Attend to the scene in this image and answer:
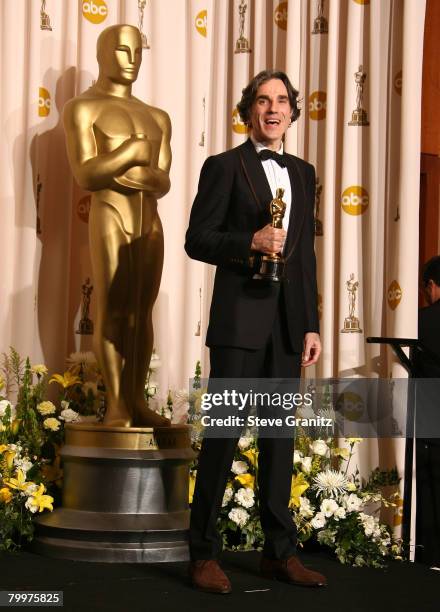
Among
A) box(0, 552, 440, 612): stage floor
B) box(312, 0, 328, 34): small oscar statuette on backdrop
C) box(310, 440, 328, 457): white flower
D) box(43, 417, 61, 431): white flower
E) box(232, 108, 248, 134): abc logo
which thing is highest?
box(312, 0, 328, 34): small oscar statuette on backdrop

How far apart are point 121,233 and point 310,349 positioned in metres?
0.98

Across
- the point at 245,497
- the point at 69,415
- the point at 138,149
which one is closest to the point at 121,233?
the point at 138,149

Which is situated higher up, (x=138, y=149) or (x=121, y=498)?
(x=138, y=149)

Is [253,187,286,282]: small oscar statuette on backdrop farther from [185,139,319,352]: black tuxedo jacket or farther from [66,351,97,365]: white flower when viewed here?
[66,351,97,365]: white flower

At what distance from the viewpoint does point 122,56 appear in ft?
11.7

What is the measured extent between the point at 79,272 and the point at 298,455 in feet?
3.96

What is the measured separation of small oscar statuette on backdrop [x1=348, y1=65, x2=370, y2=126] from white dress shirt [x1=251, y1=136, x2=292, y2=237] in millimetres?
1657

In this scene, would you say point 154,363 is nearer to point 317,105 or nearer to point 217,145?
point 217,145

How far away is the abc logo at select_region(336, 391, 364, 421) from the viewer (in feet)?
14.3

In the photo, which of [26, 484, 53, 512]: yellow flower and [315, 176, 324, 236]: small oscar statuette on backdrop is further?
[315, 176, 324, 236]: small oscar statuette on backdrop

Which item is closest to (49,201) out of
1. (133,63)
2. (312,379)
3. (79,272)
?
(79,272)

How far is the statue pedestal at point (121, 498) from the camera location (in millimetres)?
3166

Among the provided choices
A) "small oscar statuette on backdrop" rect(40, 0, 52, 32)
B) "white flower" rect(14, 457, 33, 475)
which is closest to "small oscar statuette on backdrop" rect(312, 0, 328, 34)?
"small oscar statuette on backdrop" rect(40, 0, 52, 32)

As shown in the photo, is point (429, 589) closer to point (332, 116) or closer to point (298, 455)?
point (298, 455)
